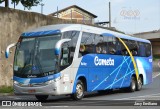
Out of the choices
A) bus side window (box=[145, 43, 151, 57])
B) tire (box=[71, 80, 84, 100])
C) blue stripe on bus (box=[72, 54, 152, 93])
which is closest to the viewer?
tire (box=[71, 80, 84, 100])

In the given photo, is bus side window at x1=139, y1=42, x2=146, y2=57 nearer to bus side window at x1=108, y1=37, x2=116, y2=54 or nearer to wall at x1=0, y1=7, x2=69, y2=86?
bus side window at x1=108, y1=37, x2=116, y2=54

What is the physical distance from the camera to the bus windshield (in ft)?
52.6

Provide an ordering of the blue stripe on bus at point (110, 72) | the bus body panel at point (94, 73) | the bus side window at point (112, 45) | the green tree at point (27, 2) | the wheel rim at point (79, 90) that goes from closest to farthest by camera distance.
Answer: the bus body panel at point (94, 73)
the wheel rim at point (79, 90)
the blue stripe on bus at point (110, 72)
the bus side window at point (112, 45)
the green tree at point (27, 2)

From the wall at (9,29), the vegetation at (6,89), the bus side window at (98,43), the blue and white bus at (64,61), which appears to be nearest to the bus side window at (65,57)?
the blue and white bus at (64,61)

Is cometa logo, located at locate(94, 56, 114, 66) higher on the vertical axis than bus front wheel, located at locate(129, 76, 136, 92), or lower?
higher

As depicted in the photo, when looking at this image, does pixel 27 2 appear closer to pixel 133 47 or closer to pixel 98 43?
pixel 133 47

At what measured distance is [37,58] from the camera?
16.3m

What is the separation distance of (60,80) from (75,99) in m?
1.54

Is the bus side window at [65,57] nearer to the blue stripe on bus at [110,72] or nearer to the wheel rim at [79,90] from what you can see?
the blue stripe on bus at [110,72]

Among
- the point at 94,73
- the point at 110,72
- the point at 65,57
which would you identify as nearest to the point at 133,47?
the point at 110,72

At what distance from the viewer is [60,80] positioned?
52.6 ft

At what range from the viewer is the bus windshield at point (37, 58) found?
1603 cm

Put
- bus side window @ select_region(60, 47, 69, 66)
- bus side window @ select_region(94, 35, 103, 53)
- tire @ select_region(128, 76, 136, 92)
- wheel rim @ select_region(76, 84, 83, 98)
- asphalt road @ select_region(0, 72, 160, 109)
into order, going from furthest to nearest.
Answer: tire @ select_region(128, 76, 136, 92)
bus side window @ select_region(94, 35, 103, 53)
wheel rim @ select_region(76, 84, 83, 98)
bus side window @ select_region(60, 47, 69, 66)
asphalt road @ select_region(0, 72, 160, 109)

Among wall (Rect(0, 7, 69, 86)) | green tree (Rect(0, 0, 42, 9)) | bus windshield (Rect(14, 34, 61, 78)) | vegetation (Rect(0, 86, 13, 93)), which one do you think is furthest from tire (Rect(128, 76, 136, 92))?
green tree (Rect(0, 0, 42, 9))
